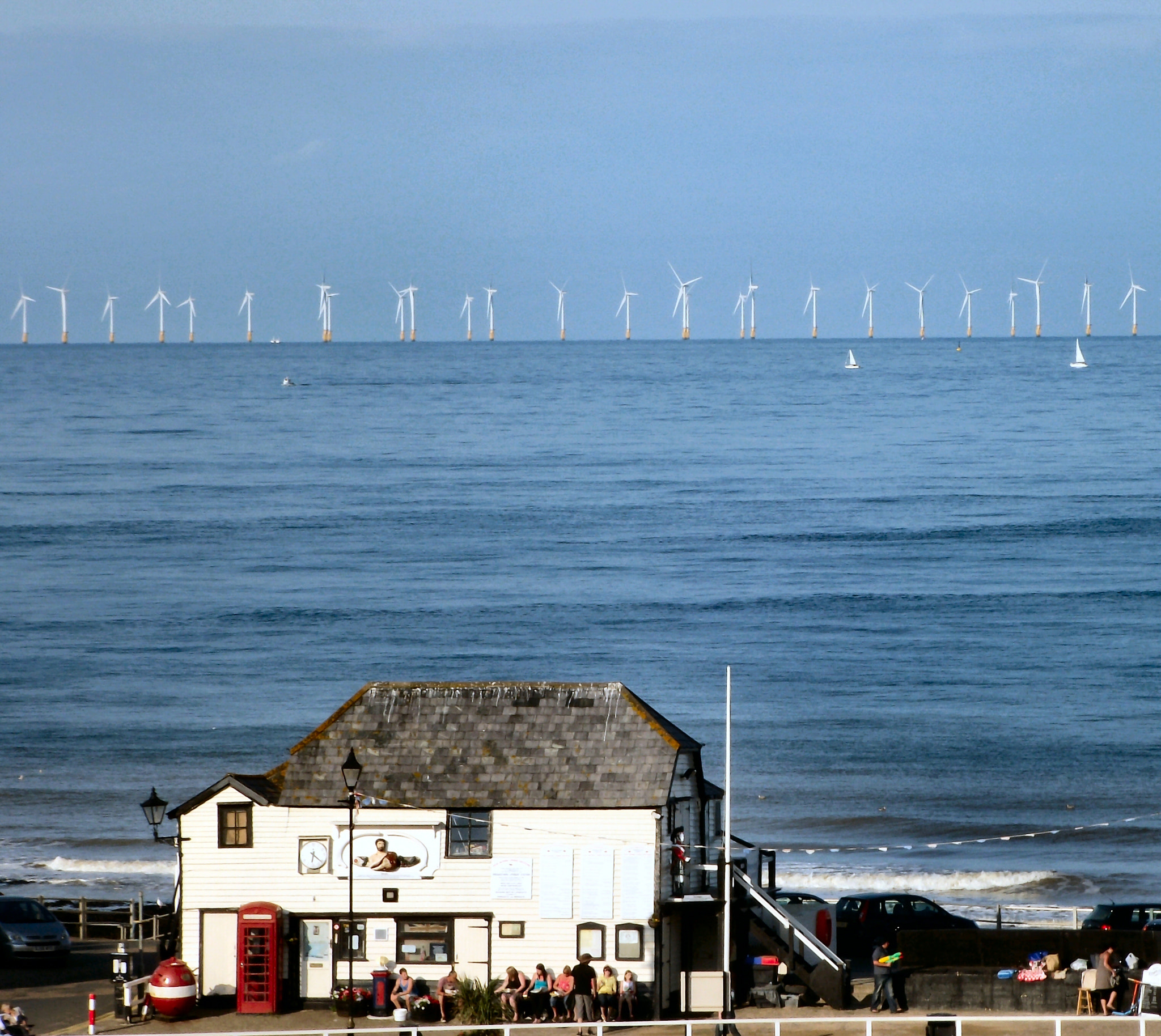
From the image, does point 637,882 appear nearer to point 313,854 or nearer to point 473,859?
point 473,859

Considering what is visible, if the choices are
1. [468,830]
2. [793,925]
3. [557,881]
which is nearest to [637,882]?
[557,881]

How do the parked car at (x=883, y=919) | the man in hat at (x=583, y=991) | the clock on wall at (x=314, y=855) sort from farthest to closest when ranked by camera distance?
the parked car at (x=883, y=919), the clock on wall at (x=314, y=855), the man in hat at (x=583, y=991)

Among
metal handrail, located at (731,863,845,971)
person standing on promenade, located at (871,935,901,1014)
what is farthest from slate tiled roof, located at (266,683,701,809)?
person standing on promenade, located at (871,935,901,1014)

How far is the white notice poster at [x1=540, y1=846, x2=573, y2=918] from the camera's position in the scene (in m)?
26.7

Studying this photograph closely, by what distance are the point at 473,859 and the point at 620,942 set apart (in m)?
2.78

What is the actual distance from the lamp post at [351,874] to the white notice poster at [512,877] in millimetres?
2353

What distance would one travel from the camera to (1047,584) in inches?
3327

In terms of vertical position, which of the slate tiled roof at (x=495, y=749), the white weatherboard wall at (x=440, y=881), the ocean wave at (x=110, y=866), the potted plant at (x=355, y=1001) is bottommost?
the potted plant at (x=355, y=1001)

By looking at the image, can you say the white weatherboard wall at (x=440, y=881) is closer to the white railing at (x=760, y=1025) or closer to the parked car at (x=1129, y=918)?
the white railing at (x=760, y=1025)

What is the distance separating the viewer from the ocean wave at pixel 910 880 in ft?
134

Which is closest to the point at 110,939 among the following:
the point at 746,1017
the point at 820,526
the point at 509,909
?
the point at 509,909

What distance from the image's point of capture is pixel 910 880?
41938mm

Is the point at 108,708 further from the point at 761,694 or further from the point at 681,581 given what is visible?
the point at 681,581

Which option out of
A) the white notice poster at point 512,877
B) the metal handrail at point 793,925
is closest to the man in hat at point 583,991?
the white notice poster at point 512,877
